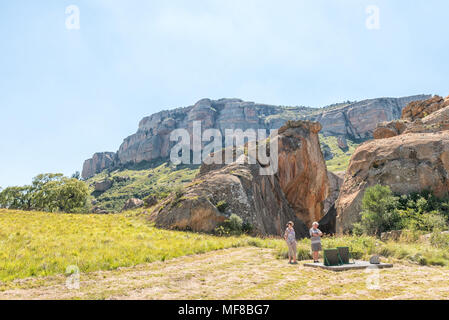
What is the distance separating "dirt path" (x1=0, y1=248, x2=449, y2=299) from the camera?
339 inches

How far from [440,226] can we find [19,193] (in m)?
82.4

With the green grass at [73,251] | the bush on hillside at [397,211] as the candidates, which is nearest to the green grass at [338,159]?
the bush on hillside at [397,211]

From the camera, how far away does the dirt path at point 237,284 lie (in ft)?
28.2

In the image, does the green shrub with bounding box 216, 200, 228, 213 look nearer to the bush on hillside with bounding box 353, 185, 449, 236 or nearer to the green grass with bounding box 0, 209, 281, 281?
the green grass with bounding box 0, 209, 281, 281

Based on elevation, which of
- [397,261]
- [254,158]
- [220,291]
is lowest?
[397,261]

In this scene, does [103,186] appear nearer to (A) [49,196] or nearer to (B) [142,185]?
(B) [142,185]

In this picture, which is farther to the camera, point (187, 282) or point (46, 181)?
point (46, 181)

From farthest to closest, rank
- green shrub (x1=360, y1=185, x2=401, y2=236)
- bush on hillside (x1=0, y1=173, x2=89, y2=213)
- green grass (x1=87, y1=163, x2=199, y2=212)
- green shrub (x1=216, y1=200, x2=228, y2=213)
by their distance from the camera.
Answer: green grass (x1=87, y1=163, x2=199, y2=212) < bush on hillside (x1=0, y1=173, x2=89, y2=213) < green shrub (x1=216, y1=200, x2=228, y2=213) < green shrub (x1=360, y1=185, x2=401, y2=236)

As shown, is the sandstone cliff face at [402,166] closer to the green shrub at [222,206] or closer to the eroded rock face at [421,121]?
the eroded rock face at [421,121]

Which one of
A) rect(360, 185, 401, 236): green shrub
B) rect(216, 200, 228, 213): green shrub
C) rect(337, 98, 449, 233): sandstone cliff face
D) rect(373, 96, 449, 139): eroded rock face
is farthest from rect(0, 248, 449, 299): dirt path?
rect(373, 96, 449, 139): eroded rock face

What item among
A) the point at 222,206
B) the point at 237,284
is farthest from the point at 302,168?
the point at 237,284
